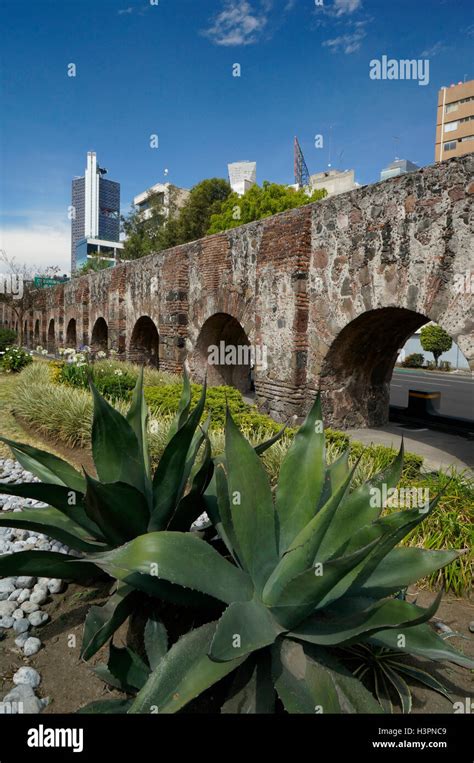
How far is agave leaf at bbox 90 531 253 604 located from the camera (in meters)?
1.70

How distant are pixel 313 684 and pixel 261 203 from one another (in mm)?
26563

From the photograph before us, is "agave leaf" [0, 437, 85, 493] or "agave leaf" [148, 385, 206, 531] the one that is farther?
"agave leaf" [0, 437, 85, 493]

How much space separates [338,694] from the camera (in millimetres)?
1731

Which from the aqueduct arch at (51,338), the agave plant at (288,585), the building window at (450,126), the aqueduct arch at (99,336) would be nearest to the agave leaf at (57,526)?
the agave plant at (288,585)

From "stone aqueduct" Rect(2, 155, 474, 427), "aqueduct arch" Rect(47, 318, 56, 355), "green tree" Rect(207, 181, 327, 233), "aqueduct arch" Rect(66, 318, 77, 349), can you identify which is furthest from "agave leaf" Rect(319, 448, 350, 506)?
"aqueduct arch" Rect(47, 318, 56, 355)

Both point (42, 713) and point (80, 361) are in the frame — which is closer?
point (42, 713)

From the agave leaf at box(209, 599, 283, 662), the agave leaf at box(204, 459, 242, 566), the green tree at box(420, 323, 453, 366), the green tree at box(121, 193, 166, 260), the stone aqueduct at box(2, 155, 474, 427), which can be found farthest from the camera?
the green tree at box(121, 193, 166, 260)

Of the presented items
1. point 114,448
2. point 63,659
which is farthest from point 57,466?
point 63,659

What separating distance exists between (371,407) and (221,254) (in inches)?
165

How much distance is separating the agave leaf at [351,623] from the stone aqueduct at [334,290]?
13.2ft

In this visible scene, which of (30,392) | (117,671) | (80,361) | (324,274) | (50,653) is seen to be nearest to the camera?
(117,671)

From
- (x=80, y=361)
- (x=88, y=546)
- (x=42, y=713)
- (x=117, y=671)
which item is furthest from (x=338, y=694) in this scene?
(x=80, y=361)

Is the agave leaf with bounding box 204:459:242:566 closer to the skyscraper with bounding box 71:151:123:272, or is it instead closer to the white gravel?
the white gravel
